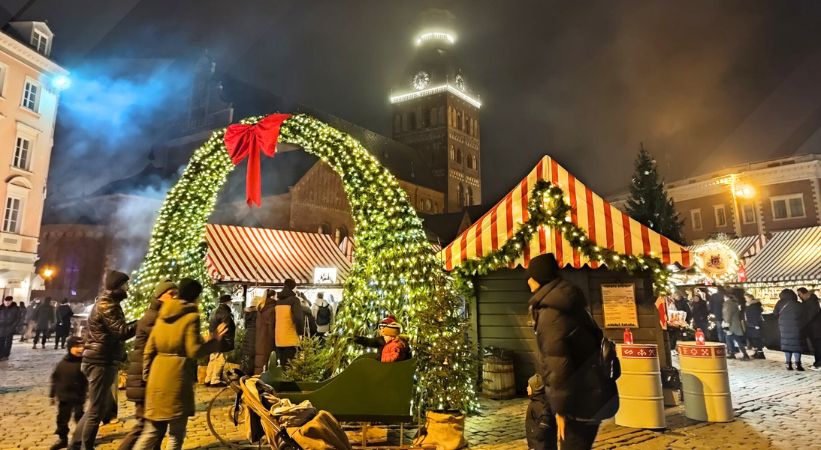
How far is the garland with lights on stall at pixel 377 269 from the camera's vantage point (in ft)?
20.8

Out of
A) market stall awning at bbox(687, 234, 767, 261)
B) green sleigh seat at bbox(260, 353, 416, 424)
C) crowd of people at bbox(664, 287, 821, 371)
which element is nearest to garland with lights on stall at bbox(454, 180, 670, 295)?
crowd of people at bbox(664, 287, 821, 371)

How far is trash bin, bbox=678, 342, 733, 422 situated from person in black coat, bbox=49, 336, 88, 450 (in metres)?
8.05

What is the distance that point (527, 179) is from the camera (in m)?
9.23

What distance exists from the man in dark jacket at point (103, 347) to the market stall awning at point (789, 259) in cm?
2034

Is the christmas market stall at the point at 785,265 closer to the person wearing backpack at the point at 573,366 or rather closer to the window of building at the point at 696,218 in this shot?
the window of building at the point at 696,218

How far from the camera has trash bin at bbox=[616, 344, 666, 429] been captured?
632 cm

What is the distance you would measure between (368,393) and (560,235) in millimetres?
5078

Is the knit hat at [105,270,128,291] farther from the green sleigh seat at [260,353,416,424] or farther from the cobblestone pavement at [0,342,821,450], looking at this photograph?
the cobblestone pavement at [0,342,821,450]

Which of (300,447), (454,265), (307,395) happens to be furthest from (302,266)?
(300,447)

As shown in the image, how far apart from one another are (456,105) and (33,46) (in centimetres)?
5440

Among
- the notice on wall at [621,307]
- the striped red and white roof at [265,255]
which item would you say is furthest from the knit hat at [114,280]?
the striped red and white roof at [265,255]

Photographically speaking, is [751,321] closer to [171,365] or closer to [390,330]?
[390,330]

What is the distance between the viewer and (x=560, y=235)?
872cm

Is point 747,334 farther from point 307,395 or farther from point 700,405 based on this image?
point 307,395
